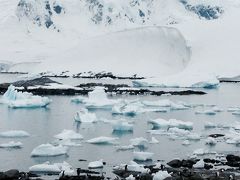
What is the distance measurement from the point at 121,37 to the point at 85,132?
1776 inches

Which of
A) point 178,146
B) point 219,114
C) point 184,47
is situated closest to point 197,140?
point 178,146

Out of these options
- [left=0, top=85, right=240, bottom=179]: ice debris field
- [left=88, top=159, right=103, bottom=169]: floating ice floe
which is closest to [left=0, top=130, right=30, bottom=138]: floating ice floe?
[left=0, top=85, right=240, bottom=179]: ice debris field

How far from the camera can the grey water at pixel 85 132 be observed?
15.5m

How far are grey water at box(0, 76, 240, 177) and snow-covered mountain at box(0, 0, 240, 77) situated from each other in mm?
23426

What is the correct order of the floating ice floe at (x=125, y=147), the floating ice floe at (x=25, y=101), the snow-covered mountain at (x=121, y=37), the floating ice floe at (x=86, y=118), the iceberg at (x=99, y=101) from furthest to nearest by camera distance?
the snow-covered mountain at (x=121, y=37)
the floating ice floe at (x=25, y=101)
the iceberg at (x=99, y=101)
the floating ice floe at (x=86, y=118)
the floating ice floe at (x=125, y=147)

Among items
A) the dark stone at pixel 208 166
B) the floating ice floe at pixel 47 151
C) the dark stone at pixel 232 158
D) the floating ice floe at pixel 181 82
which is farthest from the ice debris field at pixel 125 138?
the floating ice floe at pixel 181 82

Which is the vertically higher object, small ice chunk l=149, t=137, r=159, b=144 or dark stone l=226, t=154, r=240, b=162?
small ice chunk l=149, t=137, r=159, b=144

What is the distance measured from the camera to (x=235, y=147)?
17672mm

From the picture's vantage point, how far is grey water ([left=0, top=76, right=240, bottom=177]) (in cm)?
1551

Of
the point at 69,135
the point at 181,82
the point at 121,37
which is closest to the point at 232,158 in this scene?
the point at 69,135

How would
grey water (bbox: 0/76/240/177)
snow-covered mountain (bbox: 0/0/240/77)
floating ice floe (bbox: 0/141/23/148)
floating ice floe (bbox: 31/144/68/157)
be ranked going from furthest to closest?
snow-covered mountain (bbox: 0/0/240/77) < floating ice floe (bbox: 0/141/23/148) < floating ice floe (bbox: 31/144/68/157) < grey water (bbox: 0/76/240/177)

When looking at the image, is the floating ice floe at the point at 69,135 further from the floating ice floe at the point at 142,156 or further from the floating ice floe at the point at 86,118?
the floating ice floe at the point at 86,118

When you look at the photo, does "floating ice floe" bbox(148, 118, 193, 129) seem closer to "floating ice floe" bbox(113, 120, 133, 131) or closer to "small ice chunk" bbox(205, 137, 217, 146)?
"floating ice floe" bbox(113, 120, 133, 131)

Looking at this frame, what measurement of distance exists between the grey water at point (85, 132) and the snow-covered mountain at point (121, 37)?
76.9ft
